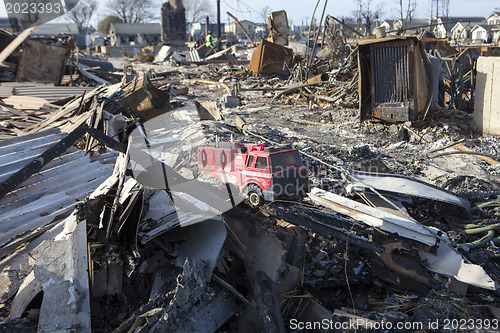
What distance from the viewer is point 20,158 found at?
539 centimetres

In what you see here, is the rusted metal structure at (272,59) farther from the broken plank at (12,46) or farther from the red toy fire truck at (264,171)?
the red toy fire truck at (264,171)

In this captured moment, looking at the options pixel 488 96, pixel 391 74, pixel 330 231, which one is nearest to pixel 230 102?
pixel 391 74

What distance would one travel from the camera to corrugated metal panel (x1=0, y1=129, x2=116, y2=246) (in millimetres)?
4543

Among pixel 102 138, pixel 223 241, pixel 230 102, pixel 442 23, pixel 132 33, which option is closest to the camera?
pixel 223 241

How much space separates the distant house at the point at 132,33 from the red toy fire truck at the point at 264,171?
194 ft

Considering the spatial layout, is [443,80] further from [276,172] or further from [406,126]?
[276,172]

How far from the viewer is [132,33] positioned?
60438mm

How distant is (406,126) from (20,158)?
29.5 feet

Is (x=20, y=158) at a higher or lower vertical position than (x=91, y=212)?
higher

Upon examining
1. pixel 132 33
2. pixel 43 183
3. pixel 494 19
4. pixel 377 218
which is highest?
pixel 494 19

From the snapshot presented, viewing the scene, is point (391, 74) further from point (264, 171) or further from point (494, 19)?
point (494, 19)

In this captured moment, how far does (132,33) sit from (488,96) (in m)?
59.7

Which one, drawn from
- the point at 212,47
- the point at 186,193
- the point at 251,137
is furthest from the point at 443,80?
the point at 212,47

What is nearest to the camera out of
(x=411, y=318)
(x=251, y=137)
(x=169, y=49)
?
(x=411, y=318)
